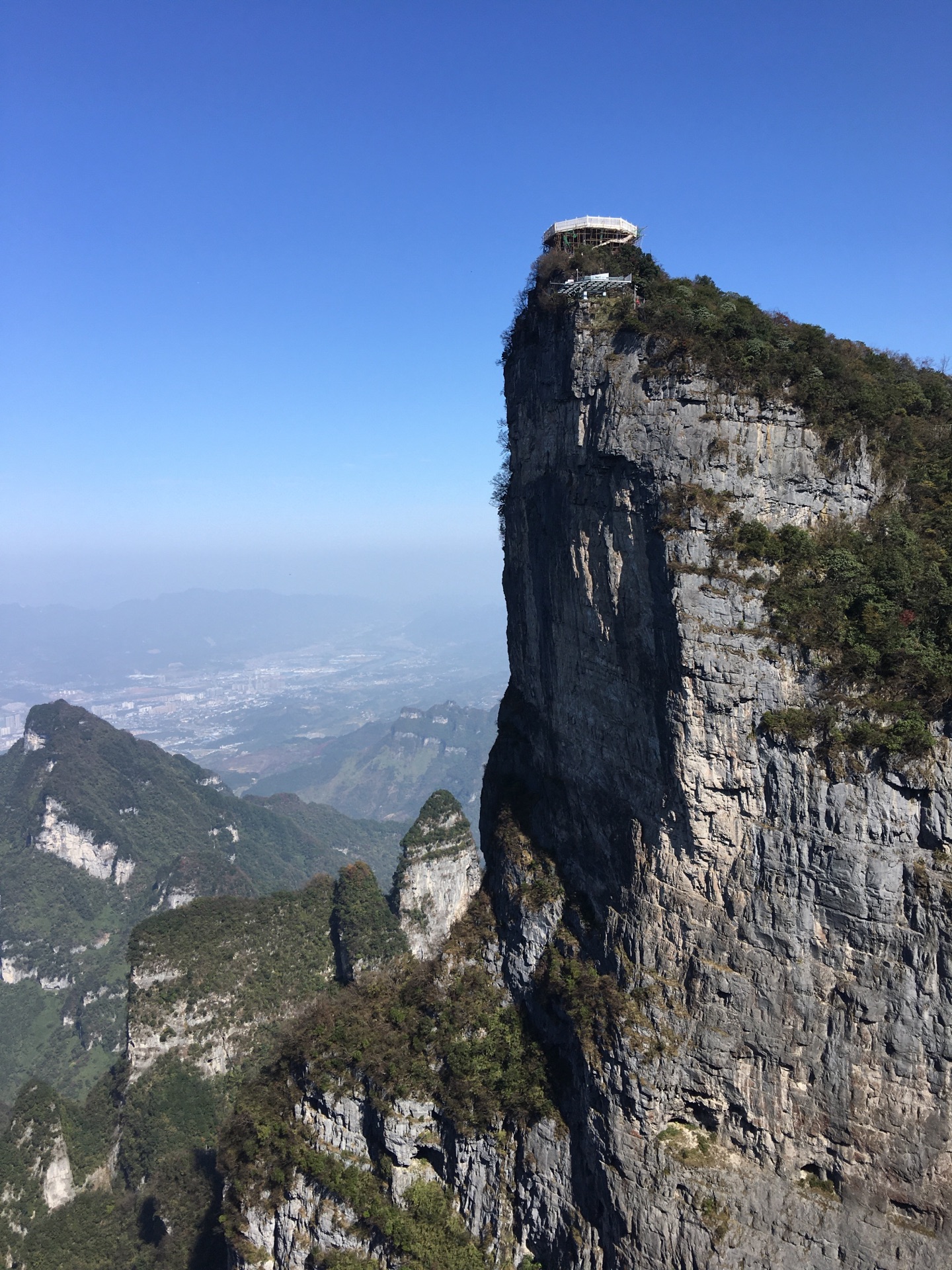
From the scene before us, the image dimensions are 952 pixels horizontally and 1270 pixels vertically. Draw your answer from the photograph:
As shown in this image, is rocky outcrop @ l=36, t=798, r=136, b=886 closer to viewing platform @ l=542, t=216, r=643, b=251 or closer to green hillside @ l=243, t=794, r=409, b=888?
green hillside @ l=243, t=794, r=409, b=888

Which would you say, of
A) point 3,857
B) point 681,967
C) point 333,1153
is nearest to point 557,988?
point 681,967

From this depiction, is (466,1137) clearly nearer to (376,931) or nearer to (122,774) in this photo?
(376,931)

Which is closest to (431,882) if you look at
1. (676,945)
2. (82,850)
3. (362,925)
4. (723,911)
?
(362,925)

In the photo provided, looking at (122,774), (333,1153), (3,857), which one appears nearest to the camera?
(333,1153)

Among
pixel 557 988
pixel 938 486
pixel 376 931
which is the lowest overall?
pixel 376 931

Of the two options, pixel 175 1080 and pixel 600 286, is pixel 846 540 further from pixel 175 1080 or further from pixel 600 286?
pixel 175 1080

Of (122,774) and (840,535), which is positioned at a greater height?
(840,535)
